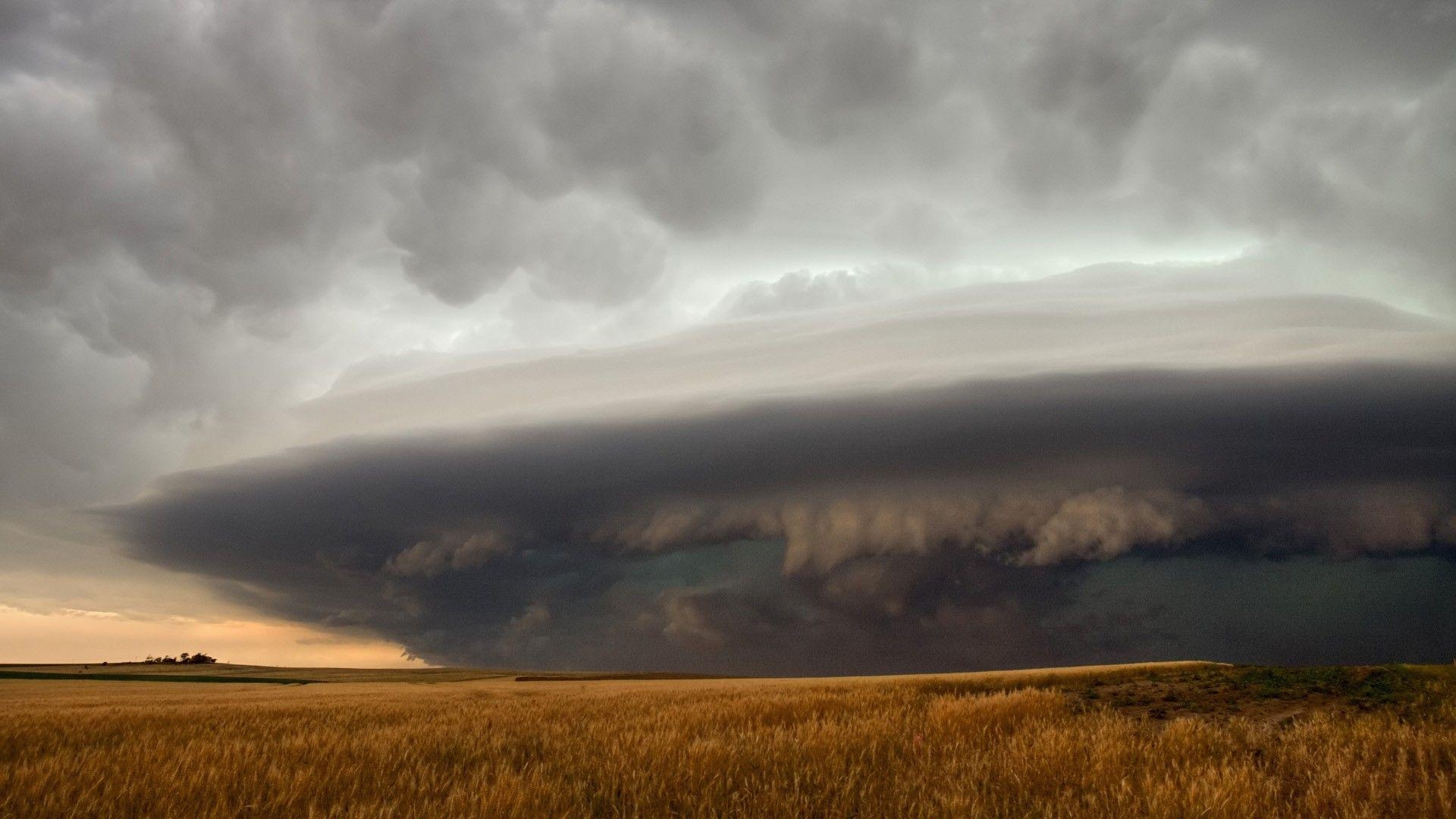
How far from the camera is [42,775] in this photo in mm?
6164

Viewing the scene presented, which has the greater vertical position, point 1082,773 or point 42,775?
point 42,775

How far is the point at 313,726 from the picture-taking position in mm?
11570

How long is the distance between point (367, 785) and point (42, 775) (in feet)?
7.77

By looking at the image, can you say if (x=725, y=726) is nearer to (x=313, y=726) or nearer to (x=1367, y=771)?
(x=313, y=726)

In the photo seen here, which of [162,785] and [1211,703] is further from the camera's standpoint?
[1211,703]

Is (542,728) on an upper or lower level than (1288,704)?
upper

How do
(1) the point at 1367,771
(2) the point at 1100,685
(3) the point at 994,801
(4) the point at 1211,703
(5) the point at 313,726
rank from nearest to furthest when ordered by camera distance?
(3) the point at 994,801 → (1) the point at 1367,771 → (5) the point at 313,726 → (4) the point at 1211,703 → (2) the point at 1100,685

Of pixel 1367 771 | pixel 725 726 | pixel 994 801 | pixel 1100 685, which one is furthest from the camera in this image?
pixel 1100 685

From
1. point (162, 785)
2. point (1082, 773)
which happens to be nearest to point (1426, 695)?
point (1082, 773)

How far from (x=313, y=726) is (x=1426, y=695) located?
17.6 metres

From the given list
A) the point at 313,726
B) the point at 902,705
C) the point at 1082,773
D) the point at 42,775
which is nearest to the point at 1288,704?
the point at 902,705

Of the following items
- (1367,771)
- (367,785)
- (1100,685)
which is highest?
(367,785)

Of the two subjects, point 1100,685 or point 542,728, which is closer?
point 542,728

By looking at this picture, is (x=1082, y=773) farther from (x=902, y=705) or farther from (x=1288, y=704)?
(x=1288, y=704)
